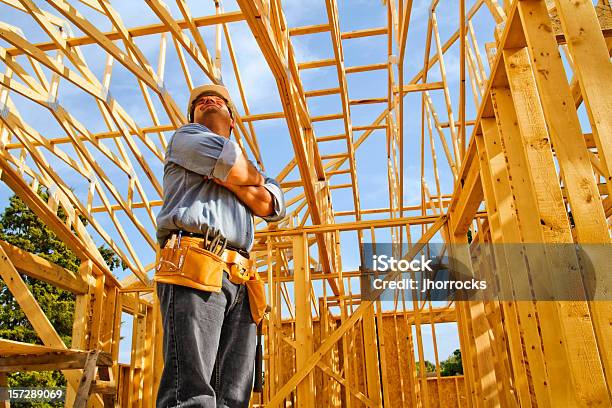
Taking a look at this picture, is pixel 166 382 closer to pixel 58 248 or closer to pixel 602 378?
pixel 602 378

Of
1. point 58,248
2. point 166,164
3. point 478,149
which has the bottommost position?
point 166,164

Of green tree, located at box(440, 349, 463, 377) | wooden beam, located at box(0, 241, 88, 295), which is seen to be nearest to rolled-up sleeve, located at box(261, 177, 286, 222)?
wooden beam, located at box(0, 241, 88, 295)

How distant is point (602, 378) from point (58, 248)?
19175 millimetres

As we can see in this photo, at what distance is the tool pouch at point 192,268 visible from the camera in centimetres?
173

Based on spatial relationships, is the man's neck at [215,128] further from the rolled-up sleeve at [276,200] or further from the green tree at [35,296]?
the green tree at [35,296]

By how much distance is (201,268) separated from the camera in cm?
175

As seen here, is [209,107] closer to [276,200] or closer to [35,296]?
[276,200]

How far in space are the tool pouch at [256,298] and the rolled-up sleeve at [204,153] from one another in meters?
0.42

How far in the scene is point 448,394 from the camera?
36.4 ft

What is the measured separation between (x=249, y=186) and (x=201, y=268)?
44 cm

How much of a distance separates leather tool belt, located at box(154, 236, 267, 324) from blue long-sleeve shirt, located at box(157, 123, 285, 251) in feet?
0.21

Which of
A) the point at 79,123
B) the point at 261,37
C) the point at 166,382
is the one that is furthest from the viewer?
the point at 79,123

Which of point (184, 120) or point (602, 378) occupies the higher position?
point (184, 120)

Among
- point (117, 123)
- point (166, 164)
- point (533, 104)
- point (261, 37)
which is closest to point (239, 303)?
point (166, 164)
